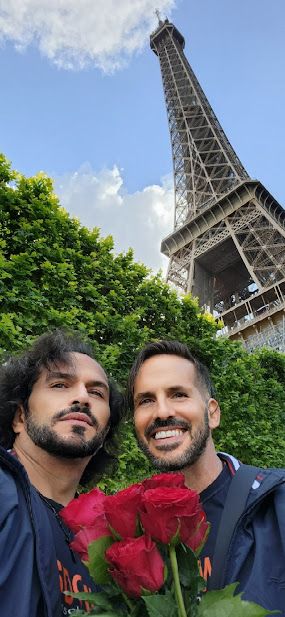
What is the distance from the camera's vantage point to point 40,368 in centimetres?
256

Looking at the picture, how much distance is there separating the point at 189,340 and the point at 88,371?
21.0ft

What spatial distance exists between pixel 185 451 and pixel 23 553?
76 centimetres

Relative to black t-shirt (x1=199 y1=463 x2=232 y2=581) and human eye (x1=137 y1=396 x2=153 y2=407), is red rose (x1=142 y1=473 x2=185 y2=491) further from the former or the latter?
human eye (x1=137 y1=396 x2=153 y2=407)

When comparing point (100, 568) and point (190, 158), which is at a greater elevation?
point (190, 158)

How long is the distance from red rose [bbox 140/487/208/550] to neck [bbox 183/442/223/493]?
39.4 inches

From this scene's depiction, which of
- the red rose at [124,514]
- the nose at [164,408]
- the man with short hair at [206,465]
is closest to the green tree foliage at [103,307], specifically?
the man with short hair at [206,465]

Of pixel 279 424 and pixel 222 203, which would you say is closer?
pixel 279 424

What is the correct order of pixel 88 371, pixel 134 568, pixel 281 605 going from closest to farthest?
pixel 134 568 → pixel 281 605 → pixel 88 371

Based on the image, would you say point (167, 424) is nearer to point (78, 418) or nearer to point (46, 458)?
point (78, 418)

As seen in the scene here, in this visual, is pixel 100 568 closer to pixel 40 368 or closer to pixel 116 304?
pixel 40 368

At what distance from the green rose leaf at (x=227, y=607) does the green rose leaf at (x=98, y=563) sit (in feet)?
0.67

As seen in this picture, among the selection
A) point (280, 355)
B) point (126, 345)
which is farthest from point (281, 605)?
point (280, 355)

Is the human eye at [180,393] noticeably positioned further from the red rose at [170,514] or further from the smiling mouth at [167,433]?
the red rose at [170,514]

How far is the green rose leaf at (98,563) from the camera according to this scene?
104 centimetres
